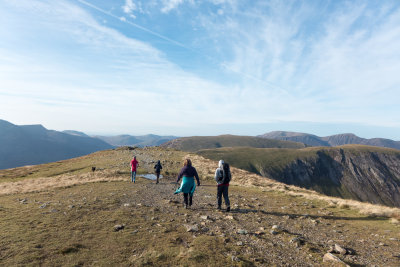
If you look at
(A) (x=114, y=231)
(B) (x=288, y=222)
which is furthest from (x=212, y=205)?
(A) (x=114, y=231)

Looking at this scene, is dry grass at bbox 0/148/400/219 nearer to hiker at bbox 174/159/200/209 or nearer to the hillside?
the hillside

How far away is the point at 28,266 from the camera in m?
6.25

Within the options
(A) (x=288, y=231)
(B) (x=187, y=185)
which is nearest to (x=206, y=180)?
(B) (x=187, y=185)

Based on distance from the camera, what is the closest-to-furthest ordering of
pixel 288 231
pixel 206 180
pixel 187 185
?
1. pixel 288 231
2. pixel 187 185
3. pixel 206 180

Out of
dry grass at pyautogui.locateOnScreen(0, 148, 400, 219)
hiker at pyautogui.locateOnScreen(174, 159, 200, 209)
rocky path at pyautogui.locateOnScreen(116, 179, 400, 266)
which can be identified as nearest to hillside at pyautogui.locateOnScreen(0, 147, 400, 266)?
rocky path at pyautogui.locateOnScreen(116, 179, 400, 266)

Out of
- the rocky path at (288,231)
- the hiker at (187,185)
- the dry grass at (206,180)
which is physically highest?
the hiker at (187,185)

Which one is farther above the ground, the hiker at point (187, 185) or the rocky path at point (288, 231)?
the hiker at point (187, 185)

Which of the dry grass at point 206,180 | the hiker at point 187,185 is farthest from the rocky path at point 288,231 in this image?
the dry grass at point 206,180

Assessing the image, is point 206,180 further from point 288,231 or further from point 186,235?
point 186,235

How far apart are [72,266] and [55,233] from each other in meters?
3.30

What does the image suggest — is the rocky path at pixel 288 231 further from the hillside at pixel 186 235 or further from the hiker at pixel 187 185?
the hiker at pixel 187 185

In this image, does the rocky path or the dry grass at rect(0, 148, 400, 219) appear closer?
the rocky path

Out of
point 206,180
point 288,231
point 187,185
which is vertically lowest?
point 206,180

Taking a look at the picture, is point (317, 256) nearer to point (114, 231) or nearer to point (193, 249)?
point (193, 249)
